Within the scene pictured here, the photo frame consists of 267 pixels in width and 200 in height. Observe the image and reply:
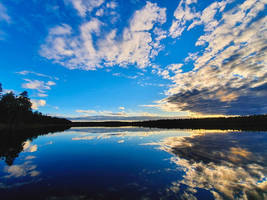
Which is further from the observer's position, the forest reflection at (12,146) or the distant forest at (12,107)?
the distant forest at (12,107)

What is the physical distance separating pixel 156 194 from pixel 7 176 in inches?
421

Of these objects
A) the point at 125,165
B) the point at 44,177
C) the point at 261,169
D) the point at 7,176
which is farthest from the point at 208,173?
the point at 7,176

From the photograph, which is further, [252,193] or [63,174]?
[63,174]

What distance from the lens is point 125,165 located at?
1175cm

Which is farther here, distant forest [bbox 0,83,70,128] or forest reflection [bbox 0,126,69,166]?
distant forest [bbox 0,83,70,128]

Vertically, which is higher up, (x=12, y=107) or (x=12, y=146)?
(x=12, y=107)

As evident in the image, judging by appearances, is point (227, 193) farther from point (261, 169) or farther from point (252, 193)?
point (261, 169)

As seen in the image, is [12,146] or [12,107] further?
[12,107]

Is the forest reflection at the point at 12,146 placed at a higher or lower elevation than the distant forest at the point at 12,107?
lower

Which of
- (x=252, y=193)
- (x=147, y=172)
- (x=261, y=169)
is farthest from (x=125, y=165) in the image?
(x=261, y=169)

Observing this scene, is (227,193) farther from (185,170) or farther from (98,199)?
(98,199)

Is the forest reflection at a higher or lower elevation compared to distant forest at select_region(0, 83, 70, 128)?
lower

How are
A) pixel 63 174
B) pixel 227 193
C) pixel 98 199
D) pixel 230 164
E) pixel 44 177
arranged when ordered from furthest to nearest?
pixel 230 164, pixel 63 174, pixel 44 177, pixel 227 193, pixel 98 199

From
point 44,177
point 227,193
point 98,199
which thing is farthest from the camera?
Result: point 44,177
